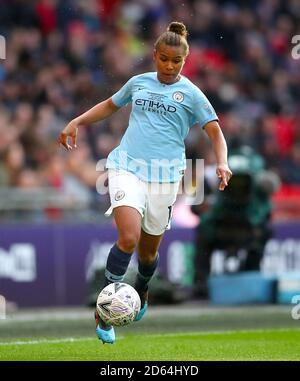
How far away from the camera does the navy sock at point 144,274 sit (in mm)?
10586

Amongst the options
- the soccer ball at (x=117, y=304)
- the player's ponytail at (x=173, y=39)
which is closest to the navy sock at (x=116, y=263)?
the soccer ball at (x=117, y=304)

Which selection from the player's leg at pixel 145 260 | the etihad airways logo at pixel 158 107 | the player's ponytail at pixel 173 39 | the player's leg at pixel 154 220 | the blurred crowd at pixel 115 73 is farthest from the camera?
the blurred crowd at pixel 115 73

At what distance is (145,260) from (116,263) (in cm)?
81

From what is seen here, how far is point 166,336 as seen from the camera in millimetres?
11617

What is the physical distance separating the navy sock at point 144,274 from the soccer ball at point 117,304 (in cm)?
84

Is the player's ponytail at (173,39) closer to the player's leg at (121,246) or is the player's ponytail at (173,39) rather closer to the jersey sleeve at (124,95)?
the jersey sleeve at (124,95)

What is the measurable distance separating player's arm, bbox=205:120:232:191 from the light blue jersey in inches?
2.8

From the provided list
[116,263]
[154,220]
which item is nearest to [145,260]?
[154,220]

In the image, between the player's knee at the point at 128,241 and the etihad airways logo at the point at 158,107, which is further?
the etihad airways logo at the point at 158,107

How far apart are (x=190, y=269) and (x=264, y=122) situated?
13.3 ft

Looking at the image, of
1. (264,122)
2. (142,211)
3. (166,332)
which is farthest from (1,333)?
(264,122)

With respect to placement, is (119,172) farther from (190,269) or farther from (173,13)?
(173,13)

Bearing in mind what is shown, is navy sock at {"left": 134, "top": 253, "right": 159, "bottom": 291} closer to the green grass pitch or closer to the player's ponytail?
the green grass pitch

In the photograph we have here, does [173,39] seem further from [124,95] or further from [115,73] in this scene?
[115,73]
